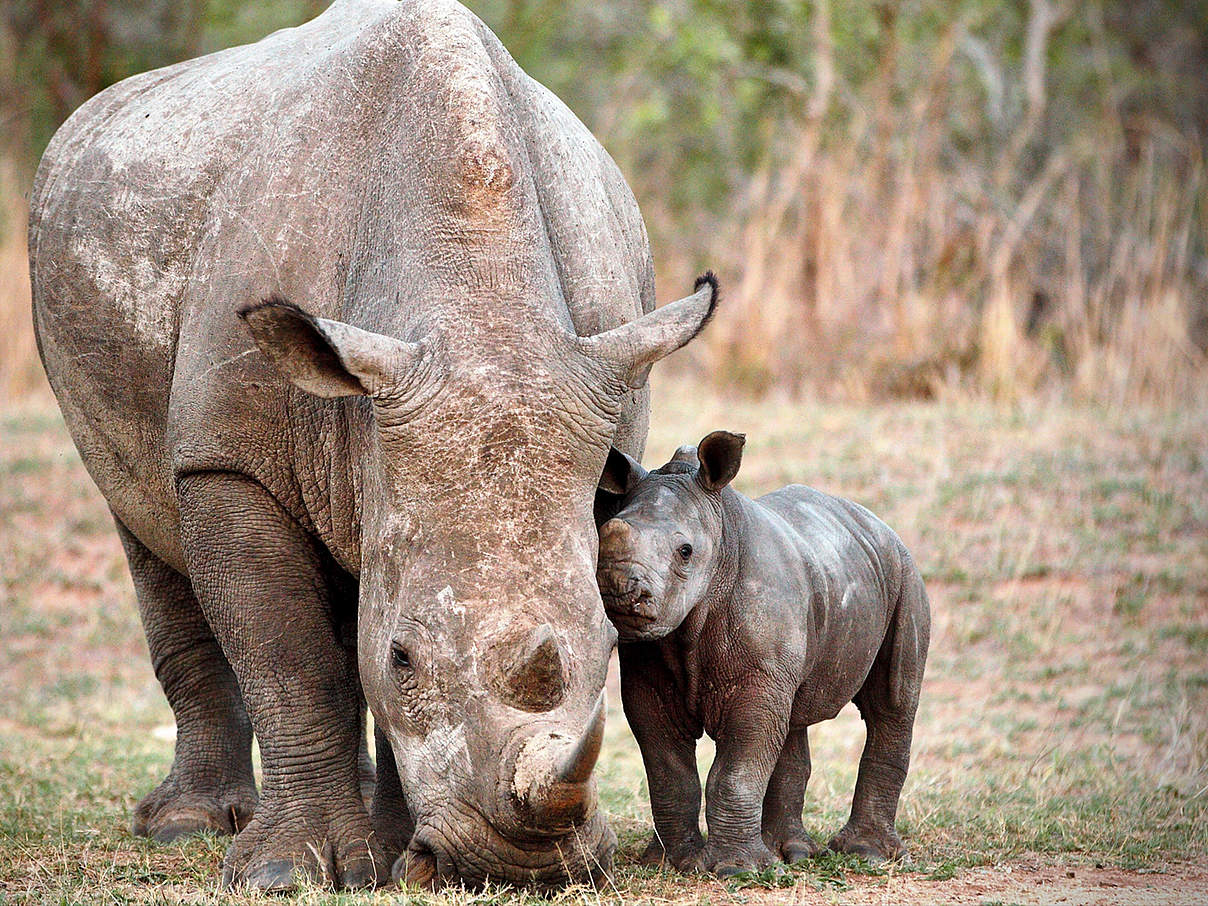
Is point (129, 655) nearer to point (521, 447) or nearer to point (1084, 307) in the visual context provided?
point (521, 447)

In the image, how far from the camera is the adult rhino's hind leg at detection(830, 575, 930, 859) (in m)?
5.32

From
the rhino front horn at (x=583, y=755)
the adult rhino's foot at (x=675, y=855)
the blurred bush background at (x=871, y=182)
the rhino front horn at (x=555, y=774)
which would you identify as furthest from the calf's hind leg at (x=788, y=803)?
the blurred bush background at (x=871, y=182)

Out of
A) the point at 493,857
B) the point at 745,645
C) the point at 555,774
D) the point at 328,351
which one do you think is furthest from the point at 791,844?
the point at 328,351

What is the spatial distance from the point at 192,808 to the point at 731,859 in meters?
2.32

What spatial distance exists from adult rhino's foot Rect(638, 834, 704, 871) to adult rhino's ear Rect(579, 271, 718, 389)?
4.49ft

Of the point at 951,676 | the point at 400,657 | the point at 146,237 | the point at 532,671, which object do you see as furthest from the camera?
the point at 951,676

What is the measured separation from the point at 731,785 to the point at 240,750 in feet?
8.29

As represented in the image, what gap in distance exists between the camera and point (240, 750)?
6.58 m

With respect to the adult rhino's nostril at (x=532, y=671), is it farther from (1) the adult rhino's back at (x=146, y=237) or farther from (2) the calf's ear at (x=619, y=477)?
(1) the adult rhino's back at (x=146, y=237)

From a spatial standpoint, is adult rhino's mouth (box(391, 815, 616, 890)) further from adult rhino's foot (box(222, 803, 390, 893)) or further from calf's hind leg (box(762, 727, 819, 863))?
calf's hind leg (box(762, 727, 819, 863))

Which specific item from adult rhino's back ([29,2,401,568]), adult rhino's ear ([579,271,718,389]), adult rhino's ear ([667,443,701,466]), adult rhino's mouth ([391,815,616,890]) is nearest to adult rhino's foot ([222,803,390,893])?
adult rhino's mouth ([391,815,616,890])

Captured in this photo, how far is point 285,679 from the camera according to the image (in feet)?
16.3

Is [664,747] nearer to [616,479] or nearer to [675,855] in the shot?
[675,855]

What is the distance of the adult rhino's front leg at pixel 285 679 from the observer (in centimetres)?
493
